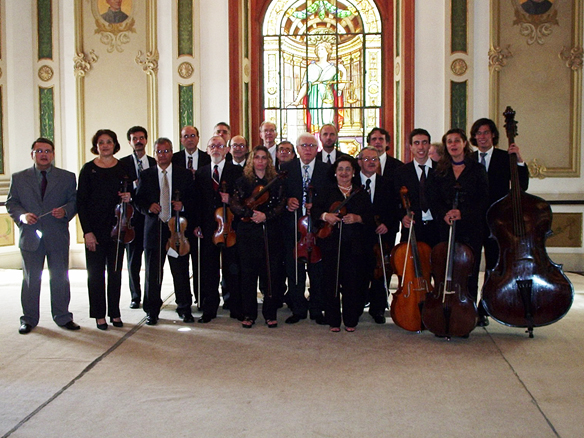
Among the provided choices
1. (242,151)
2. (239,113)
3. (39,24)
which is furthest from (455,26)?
(39,24)

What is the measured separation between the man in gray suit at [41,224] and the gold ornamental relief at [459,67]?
4.42 m

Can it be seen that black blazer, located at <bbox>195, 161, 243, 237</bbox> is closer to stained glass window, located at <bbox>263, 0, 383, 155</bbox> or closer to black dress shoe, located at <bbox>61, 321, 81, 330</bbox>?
black dress shoe, located at <bbox>61, 321, 81, 330</bbox>

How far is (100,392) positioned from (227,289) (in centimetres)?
212

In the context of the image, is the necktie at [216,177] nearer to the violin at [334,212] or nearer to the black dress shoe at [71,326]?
the violin at [334,212]

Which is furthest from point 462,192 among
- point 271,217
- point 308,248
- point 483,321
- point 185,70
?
point 185,70

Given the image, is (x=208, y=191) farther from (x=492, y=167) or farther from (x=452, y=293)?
(x=492, y=167)

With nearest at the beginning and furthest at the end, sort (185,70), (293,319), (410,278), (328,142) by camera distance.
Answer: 1. (410,278)
2. (293,319)
3. (328,142)
4. (185,70)

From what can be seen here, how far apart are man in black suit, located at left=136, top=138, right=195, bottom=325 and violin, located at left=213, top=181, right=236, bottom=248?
0.89ft

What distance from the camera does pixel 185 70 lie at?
293 inches

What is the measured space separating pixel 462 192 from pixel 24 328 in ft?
9.66

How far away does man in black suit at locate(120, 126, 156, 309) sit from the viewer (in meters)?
5.20

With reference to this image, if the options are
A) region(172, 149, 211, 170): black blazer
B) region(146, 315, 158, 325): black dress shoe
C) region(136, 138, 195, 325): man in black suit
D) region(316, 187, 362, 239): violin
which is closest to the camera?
region(316, 187, 362, 239): violin

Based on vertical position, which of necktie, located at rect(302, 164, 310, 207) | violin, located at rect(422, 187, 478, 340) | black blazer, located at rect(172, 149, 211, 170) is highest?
black blazer, located at rect(172, 149, 211, 170)

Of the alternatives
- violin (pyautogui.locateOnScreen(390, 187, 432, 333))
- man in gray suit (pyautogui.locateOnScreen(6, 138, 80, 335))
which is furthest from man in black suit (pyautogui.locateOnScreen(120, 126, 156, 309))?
violin (pyautogui.locateOnScreen(390, 187, 432, 333))
